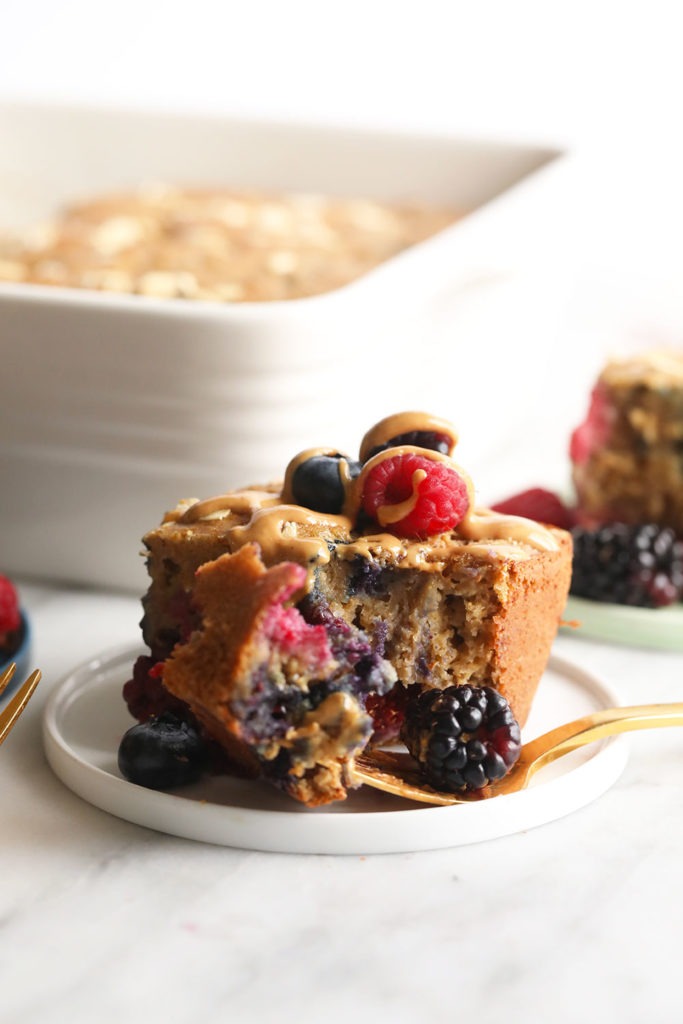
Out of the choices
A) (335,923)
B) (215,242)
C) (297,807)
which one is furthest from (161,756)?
(215,242)

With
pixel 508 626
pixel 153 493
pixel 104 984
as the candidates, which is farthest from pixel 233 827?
pixel 153 493

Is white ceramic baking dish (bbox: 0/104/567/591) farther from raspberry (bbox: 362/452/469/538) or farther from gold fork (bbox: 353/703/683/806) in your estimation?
gold fork (bbox: 353/703/683/806)

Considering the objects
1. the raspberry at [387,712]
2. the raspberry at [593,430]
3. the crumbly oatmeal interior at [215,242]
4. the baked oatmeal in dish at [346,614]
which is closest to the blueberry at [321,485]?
the baked oatmeal in dish at [346,614]

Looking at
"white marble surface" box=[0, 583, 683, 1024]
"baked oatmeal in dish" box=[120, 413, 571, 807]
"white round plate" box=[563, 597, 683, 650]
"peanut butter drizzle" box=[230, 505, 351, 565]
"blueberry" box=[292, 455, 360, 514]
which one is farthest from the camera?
"white round plate" box=[563, 597, 683, 650]

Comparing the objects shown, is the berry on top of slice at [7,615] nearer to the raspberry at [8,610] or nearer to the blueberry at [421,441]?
the raspberry at [8,610]

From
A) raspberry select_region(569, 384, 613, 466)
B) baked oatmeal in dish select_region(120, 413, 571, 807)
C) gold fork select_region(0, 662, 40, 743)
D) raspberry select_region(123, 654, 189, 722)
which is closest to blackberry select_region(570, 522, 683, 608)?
raspberry select_region(569, 384, 613, 466)

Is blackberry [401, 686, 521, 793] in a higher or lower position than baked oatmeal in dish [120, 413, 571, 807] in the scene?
lower

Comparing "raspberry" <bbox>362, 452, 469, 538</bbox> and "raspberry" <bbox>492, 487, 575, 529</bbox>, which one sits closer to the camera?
"raspberry" <bbox>362, 452, 469, 538</bbox>
